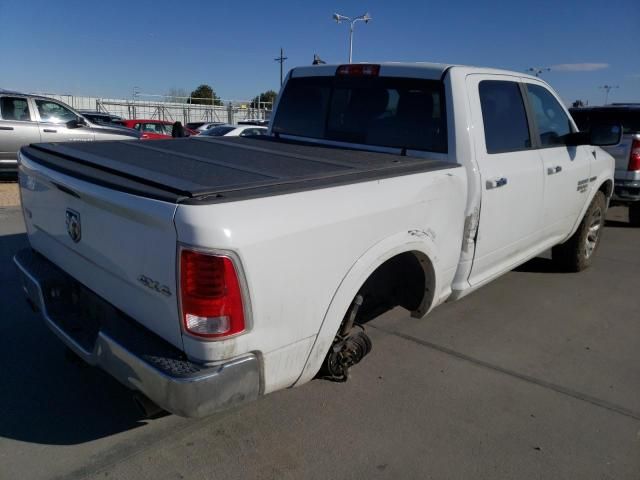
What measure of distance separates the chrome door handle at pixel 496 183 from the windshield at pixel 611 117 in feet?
15.9

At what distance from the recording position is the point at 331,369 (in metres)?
2.67

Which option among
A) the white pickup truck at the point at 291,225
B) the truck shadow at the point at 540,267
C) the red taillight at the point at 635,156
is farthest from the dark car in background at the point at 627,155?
the white pickup truck at the point at 291,225

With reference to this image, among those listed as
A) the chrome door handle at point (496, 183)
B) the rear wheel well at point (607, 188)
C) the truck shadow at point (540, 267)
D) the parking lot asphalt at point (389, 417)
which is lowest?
the truck shadow at point (540, 267)

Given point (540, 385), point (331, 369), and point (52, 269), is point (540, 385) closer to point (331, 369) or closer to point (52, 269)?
point (331, 369)

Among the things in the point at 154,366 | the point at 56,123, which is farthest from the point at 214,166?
the point at 56,123

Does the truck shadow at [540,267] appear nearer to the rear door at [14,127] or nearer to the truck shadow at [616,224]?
the truck shadow at [616,224]

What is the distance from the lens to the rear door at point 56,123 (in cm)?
1077

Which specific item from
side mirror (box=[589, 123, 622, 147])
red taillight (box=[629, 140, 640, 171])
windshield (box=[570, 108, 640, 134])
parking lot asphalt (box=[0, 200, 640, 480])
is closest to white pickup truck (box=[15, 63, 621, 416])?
side mirror (box=[589, 123, 622, 147])

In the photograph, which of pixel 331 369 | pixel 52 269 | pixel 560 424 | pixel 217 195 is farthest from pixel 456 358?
pixel 52 269

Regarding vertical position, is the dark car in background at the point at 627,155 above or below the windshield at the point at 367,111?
below

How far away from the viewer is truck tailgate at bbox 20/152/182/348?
204 cm

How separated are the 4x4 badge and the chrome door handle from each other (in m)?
2.33

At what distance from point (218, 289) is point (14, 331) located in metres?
2.64

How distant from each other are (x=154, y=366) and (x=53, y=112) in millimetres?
10601
